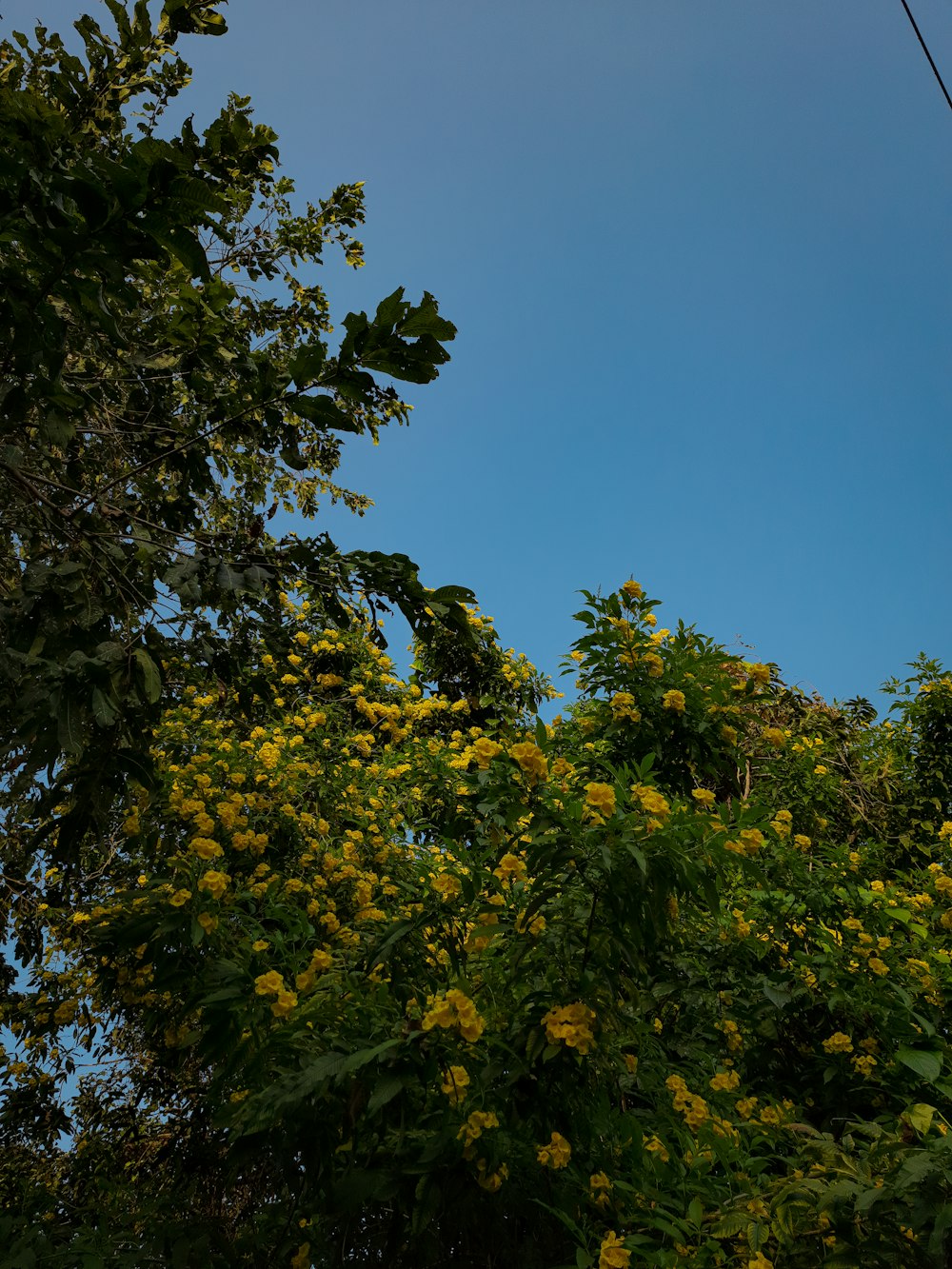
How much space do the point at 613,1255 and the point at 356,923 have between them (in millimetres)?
1538

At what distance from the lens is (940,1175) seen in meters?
1.50

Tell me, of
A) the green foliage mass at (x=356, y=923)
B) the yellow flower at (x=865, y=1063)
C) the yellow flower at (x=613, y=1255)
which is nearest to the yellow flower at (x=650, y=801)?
the green foliage mass at (x=356, y=923)

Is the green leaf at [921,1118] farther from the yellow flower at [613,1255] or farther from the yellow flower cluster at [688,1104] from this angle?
the yellow flower at [613,1255]

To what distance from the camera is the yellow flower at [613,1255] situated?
167 cm

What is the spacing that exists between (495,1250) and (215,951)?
104cm

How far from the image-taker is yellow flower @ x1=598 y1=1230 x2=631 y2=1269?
1.67 meters

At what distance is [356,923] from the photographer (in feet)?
9.97

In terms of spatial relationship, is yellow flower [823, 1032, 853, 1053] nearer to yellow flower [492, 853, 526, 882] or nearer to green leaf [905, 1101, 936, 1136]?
green leaf [905, 1101, 936, 1136]

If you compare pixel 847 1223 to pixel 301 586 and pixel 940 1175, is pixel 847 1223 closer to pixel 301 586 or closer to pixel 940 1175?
pixel 940 1175

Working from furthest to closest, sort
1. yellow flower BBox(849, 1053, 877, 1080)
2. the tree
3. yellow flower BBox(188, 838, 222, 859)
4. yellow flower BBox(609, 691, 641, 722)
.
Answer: yellow flower BBox(609, 691, 641, 722), yellow flower BBox(849, 1053, 877, 1080), yellow flower BBox(188, 838, 222, 859), the tree

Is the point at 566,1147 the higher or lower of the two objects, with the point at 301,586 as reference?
lower

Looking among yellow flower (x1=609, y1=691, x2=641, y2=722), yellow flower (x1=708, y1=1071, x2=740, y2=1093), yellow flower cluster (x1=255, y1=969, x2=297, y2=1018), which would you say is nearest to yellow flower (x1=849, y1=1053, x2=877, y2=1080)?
yellow flower (x1=708, y1=1071, x2=740, y2=1093)

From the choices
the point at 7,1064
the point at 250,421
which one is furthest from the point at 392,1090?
the point at 7,1064

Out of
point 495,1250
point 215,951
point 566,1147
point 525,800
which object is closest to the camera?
point 566,1147
